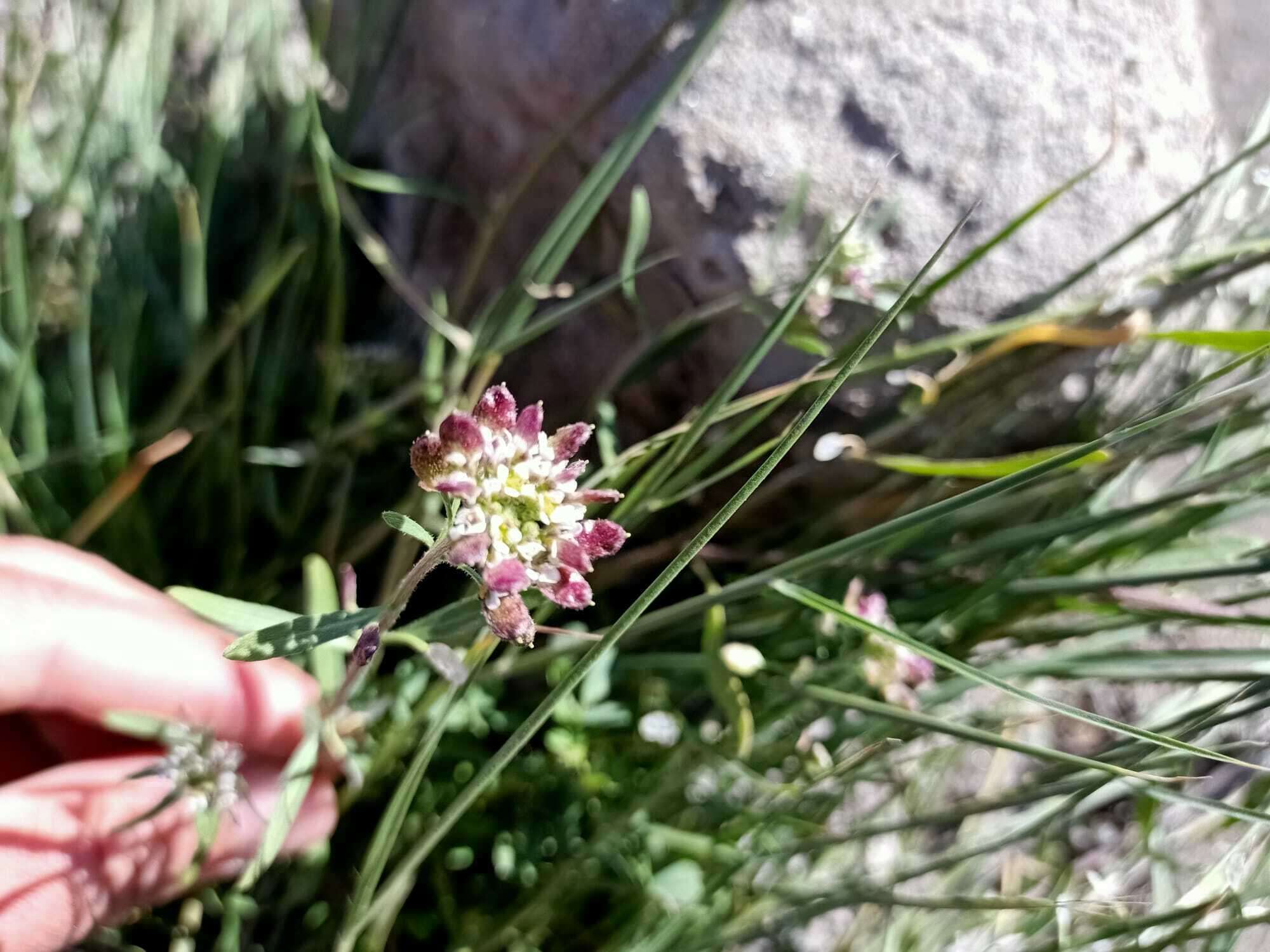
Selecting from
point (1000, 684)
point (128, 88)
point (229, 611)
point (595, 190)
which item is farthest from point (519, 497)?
point (128, 88)

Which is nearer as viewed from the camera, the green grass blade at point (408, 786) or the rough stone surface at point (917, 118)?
the green grass blade at point (408, 786)

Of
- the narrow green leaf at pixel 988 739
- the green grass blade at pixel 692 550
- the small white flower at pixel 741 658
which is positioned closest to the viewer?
the green grass blade at pixel 692 550

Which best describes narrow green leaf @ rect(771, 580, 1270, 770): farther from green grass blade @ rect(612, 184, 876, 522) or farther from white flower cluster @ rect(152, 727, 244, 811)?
white flower cluster @ rect(152, 727, 244, 811)

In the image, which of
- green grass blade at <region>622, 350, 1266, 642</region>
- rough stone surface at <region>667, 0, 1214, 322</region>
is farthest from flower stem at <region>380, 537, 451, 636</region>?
rough stone surface at <region>667, 0, 1214, 322</region>

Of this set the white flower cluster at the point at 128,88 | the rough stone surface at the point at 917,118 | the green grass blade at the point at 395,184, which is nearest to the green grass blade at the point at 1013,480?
the rough stone surface at the point at 917,118

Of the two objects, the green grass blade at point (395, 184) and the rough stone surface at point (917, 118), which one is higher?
the rough stone surface at point (917, 118)

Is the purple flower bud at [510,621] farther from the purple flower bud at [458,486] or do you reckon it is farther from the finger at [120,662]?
the finger at [120,662]
